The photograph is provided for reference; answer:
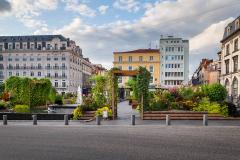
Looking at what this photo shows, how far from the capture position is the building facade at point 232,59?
45.8 metres

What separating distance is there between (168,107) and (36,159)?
61.3 ft

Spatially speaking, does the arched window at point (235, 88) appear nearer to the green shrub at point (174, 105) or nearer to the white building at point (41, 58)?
the green shrub at point (174, 105)

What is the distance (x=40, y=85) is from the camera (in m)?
36.8

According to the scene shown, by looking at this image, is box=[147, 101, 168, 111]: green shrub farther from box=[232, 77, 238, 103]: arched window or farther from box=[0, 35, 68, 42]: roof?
box=[0, 35, 68, 42]: roof

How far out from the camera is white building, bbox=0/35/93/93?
90812 mm

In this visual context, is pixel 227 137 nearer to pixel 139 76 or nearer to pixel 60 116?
pixel 139 76

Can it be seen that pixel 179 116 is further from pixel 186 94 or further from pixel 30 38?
pixel 30 38

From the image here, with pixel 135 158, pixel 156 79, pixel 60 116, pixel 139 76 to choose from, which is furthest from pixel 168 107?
pixel 156 79

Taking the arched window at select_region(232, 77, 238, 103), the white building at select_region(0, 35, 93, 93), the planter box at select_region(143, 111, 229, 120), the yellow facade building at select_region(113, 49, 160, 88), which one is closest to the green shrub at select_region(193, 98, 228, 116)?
the planter box at select_region(143, 111, 229, 120)

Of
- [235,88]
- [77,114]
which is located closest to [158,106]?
[77,114]

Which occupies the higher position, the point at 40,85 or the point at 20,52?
the point at 20,52

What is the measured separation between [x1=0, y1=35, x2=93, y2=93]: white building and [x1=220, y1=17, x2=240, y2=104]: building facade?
50.7 metres

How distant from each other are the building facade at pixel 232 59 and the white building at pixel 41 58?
166 feet

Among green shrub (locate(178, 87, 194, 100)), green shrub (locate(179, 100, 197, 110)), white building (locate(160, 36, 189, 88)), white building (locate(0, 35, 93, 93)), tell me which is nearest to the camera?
green shrub (locate(179, 100, 197, 110))
